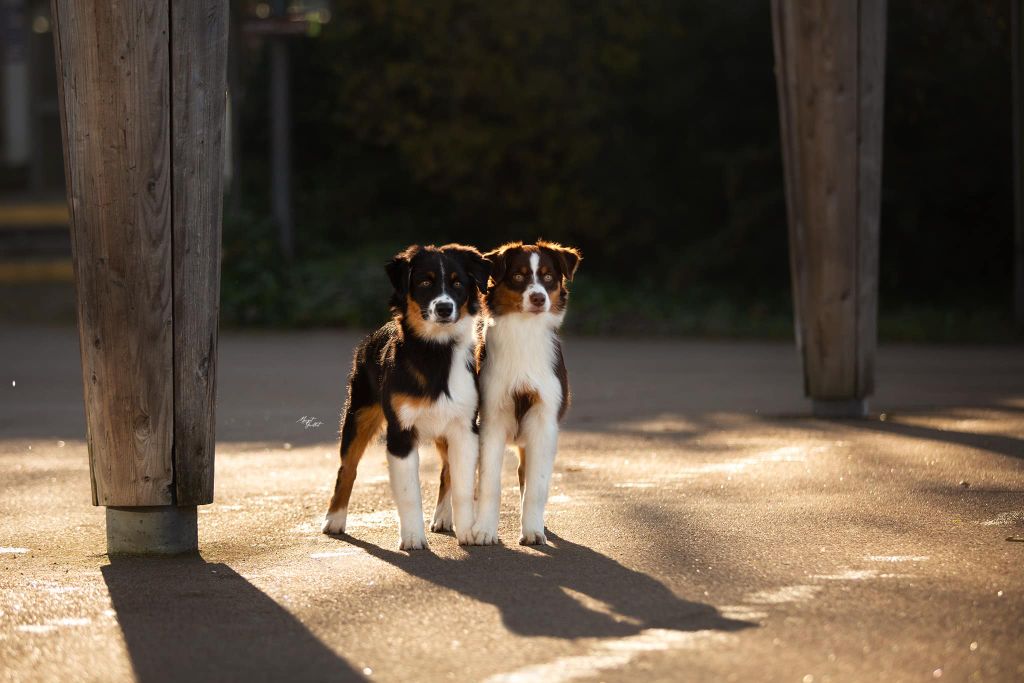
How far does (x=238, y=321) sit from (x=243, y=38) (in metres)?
7.55

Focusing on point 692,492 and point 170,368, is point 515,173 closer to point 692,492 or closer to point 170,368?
point 692,492

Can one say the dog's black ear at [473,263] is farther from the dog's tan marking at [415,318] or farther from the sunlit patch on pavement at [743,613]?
the sunlit patch on pavement at [743,613]

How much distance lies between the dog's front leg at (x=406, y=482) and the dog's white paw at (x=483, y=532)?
214 millimetres

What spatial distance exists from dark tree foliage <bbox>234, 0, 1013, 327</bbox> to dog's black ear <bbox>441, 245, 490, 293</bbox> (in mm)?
14327

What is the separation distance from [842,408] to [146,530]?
5887 millimetres

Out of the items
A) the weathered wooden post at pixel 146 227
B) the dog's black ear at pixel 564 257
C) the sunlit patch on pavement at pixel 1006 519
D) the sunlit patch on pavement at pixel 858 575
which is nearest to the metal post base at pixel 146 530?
the weathered wooden post at pixel 146 227

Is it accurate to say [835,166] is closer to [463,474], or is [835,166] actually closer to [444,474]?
[444,474]

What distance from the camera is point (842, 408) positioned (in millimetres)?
11039

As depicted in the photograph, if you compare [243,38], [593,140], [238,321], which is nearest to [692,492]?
[238,321]

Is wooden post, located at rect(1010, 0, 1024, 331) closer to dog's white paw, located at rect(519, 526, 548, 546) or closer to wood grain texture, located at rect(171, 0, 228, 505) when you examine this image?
dog's white paw, located at rect(519, 526, 548, 546)

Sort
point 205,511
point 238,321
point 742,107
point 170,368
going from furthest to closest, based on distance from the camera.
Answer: point 742,107 → point 238,321 → point 205,511 → point 170,368

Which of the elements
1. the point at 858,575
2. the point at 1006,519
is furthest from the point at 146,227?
the point at 1006,519

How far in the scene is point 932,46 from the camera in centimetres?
2033

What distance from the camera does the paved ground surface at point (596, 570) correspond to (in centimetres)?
486
